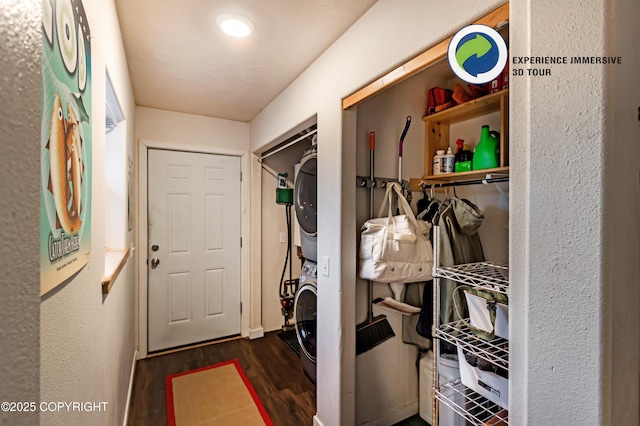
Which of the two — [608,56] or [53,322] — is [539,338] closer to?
[608,56]

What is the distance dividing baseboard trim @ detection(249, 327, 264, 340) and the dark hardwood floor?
0.05m

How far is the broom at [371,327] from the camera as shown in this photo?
71.6 inches

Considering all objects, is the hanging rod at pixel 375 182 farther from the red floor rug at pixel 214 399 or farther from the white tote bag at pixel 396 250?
the red floor rug at pixel 214 399

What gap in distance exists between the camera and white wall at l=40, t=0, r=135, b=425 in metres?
0.64

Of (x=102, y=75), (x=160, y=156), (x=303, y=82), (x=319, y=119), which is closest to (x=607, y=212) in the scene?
(x=319, y=119)

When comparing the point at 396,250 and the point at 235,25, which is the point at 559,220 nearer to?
the point at 396,250

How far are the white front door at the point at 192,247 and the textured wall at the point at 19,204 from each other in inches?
111

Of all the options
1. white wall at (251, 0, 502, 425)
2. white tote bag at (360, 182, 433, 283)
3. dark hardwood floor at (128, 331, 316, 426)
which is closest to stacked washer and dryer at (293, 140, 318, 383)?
dark hardwood floor at (128, 331, 316, 426)

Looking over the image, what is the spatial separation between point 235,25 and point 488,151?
5.00ft

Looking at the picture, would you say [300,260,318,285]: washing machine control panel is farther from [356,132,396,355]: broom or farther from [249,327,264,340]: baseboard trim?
[249,327,264,340]: baseboard trim

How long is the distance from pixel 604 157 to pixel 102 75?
65.6 inches

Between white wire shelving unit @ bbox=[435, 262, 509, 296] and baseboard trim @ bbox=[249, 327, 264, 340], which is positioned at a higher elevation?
white wire shelving unit @ bbox=[435, 262, 509, 296]

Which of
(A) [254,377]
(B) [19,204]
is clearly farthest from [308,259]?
(B) [19,204]

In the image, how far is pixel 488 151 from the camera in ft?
5.40
